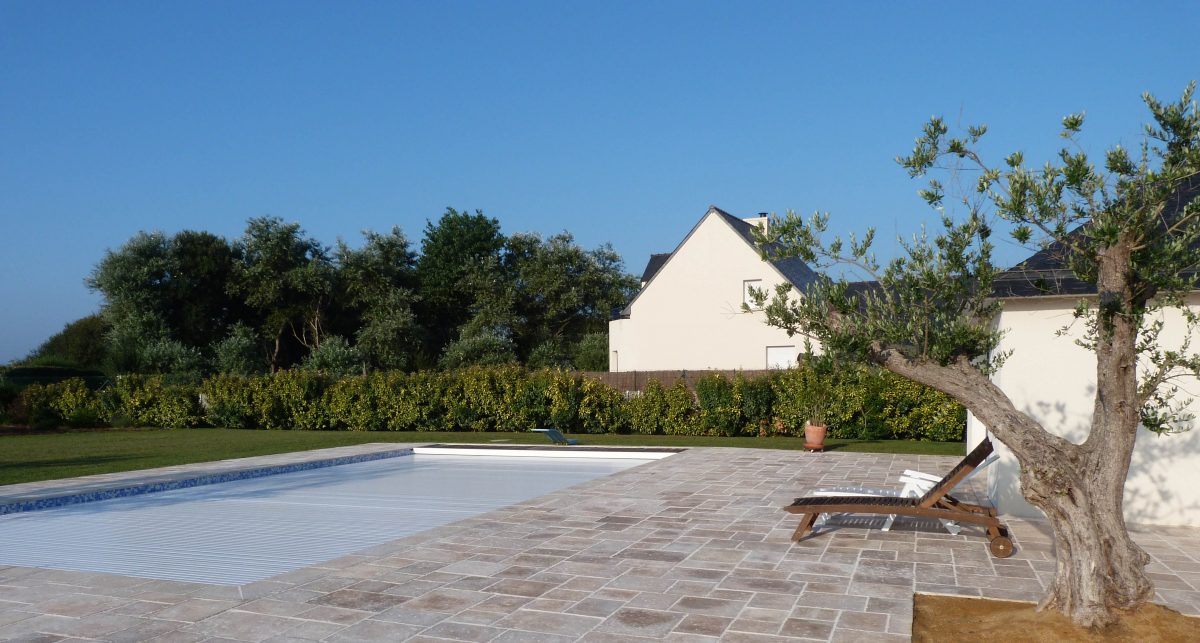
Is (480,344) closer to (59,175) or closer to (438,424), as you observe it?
(438,424)

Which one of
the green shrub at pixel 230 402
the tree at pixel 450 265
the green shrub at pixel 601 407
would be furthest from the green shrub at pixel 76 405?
the tree at pixel 450 265

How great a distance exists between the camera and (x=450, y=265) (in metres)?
46.3

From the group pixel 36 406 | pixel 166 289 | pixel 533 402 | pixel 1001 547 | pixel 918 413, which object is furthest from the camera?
pixel 166 289

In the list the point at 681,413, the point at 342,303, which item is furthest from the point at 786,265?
the point at 342,303

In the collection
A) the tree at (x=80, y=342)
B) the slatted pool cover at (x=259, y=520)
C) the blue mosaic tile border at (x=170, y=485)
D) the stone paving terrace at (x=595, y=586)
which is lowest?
the slatted pool cover at (x=259, y=520)

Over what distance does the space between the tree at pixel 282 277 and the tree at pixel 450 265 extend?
5188 mm

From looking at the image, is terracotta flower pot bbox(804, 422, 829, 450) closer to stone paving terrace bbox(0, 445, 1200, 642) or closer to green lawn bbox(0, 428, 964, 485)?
green lawn bbox(0, 428, 964, 485)

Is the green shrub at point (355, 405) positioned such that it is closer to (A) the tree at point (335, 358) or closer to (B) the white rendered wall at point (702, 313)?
(A) the tree at point (335, 358)

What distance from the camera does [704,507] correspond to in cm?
953

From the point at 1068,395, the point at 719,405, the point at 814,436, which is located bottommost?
the point at 814,436

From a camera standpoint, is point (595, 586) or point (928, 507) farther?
point (928, 507)

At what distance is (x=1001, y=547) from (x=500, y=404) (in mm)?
17253

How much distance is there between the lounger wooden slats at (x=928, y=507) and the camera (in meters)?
7.37

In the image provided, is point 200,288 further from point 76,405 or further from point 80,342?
point 76,405
